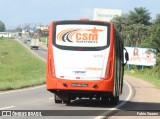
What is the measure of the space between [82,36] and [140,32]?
3454 inches

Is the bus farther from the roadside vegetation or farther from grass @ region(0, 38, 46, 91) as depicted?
the roadside vegetation

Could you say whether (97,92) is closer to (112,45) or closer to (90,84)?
(90,84)

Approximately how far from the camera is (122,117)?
1647cm

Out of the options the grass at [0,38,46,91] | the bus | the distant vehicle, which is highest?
the bus

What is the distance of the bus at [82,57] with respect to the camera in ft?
62.7

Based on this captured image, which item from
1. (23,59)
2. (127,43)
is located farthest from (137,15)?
(23,59)

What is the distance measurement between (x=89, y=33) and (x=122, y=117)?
411 centimetres

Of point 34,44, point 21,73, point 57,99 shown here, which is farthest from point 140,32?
point 57,99

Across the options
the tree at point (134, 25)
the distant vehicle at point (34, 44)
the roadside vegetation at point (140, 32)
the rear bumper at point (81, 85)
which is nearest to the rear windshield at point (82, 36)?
the rear bumper at point (81, 85)

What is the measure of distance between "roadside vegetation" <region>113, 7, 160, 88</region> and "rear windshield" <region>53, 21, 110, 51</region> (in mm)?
54730

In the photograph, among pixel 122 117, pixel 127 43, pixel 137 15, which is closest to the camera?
pixel 122 117

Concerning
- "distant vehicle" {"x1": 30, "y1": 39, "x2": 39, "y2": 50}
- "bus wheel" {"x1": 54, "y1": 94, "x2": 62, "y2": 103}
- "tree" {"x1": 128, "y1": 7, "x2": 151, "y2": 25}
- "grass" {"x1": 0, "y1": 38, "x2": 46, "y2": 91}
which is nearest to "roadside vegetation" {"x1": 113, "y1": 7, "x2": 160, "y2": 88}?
"tree" {"x1": 128, "y1": 7, "x2": 151, "y2": 25}

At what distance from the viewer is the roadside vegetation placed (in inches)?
2971

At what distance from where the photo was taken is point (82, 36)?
19.3 metres
